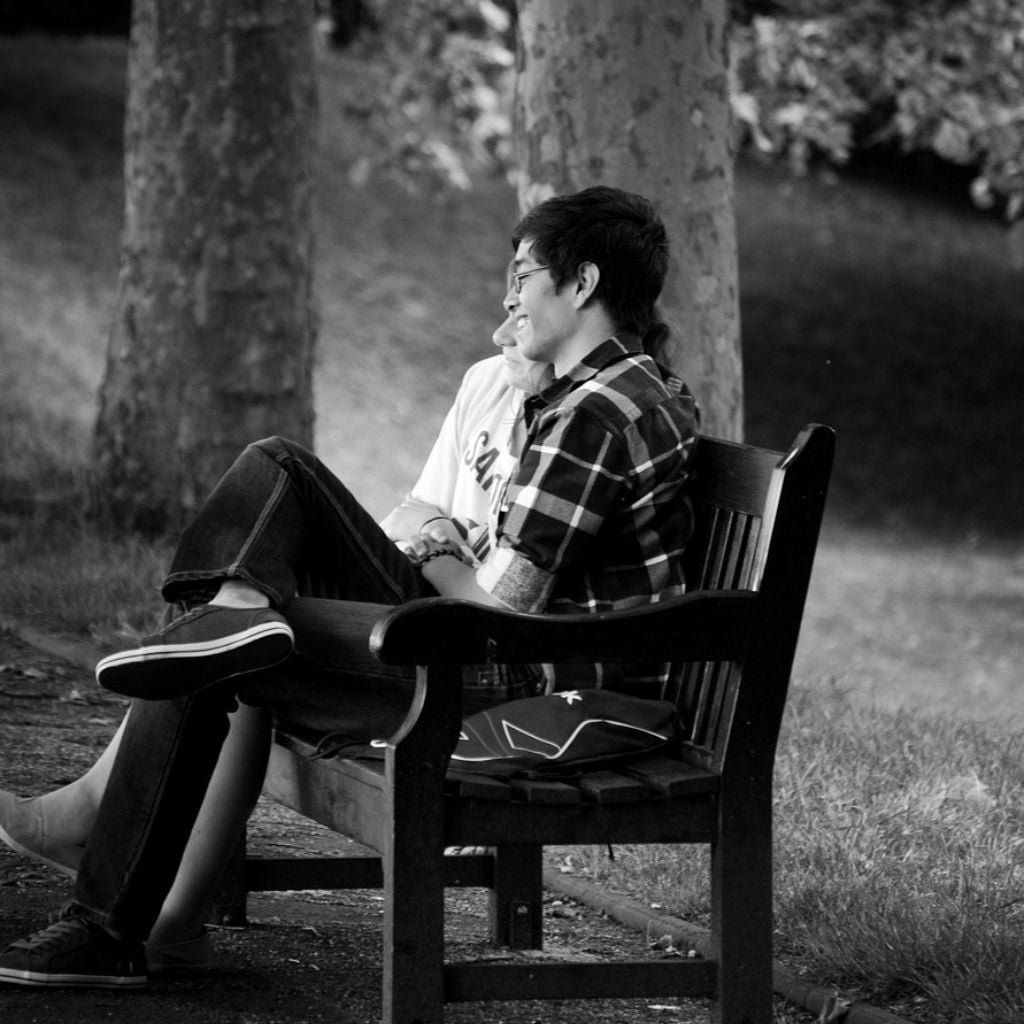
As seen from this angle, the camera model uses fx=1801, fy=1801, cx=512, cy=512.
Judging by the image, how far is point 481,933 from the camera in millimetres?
4000

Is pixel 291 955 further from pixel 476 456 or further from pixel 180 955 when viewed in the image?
pixel 476 456

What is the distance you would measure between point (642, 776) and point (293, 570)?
74 cm

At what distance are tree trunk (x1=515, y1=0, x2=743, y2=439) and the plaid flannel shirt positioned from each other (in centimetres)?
267

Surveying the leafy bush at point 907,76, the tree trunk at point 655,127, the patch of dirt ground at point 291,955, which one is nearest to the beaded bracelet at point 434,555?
the patch of dirt ground at point 291,955

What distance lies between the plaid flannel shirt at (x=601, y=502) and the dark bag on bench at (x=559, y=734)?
0.18 m

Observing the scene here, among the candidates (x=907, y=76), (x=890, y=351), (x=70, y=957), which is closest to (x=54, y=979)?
(x=70, y=957)

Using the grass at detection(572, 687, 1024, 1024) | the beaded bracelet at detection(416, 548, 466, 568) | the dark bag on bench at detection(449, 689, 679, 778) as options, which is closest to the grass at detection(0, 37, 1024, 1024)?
the grass at detection(572, 687, 1024, 1024)

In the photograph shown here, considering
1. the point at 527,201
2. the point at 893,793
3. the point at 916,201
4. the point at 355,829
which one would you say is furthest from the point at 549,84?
the point at 916,201

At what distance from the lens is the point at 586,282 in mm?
3463

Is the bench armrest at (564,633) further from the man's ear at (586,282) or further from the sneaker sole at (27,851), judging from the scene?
the sneaker sole at (27,851)

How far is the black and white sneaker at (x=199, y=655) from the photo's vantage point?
2.98 metres

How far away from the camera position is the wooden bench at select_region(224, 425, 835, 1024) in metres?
2.88

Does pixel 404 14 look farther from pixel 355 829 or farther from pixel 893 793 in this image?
pixel 355 829

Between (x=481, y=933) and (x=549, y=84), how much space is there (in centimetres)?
313
